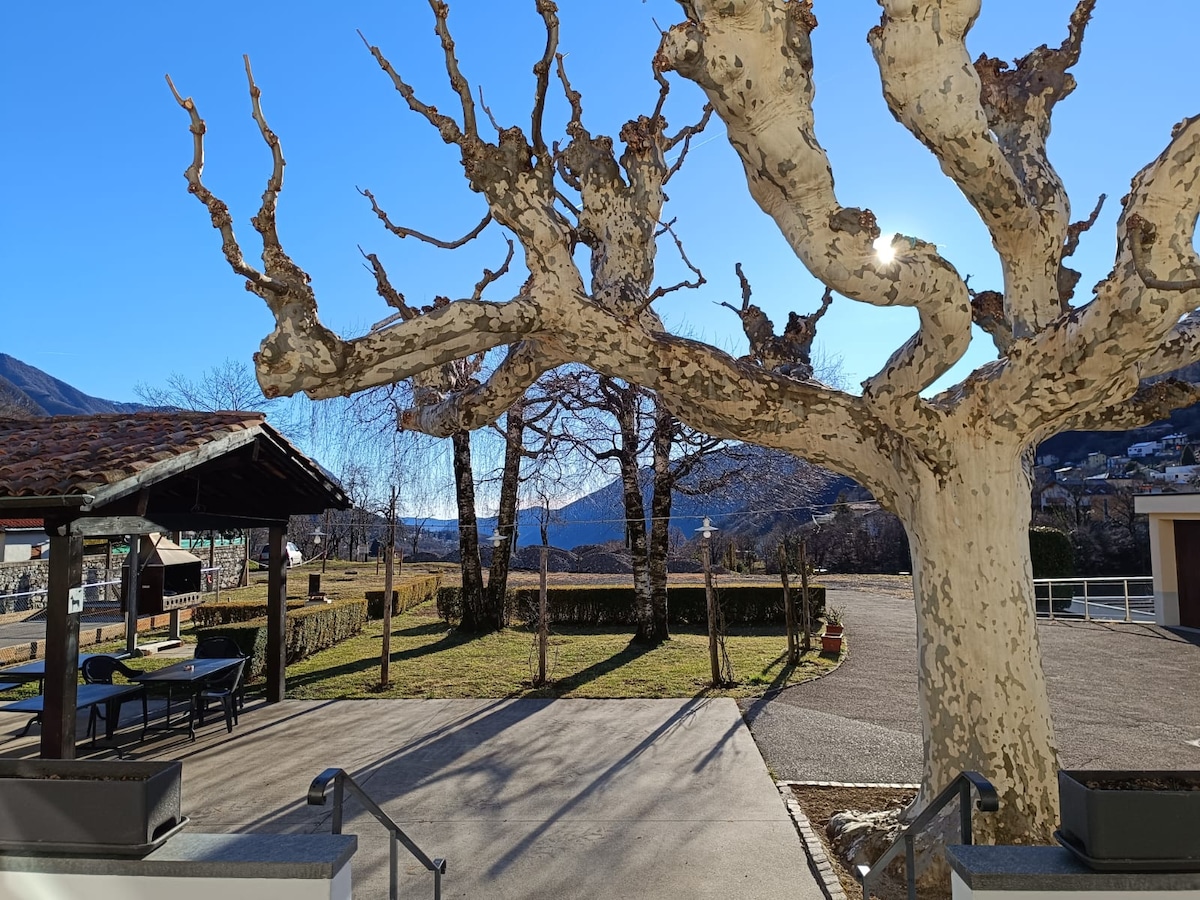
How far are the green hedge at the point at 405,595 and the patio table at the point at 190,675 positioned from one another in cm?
687

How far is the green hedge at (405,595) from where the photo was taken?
1730 cm

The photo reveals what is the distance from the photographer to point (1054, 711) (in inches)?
335

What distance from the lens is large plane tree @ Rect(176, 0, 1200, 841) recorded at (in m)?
3.85

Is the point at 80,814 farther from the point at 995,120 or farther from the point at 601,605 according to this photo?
the point at 601,605

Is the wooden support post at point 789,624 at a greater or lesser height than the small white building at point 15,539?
lesser

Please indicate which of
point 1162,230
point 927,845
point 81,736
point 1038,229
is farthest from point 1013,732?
point 81,736

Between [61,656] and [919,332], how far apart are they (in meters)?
6.63

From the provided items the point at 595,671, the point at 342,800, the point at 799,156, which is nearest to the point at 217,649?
the point at 595,671

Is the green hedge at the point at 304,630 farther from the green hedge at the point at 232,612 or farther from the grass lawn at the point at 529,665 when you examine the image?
the green hedge at the point at 232,612

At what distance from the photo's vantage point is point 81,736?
7.79 m

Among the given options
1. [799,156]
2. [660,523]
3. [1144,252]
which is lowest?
[660,523]

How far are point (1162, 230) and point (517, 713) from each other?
7.54 meters

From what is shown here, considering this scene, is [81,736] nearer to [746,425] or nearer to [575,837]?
[575,837]

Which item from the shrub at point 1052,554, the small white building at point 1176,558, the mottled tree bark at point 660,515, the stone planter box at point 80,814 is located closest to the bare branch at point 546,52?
the stone planter box at point 80,814
